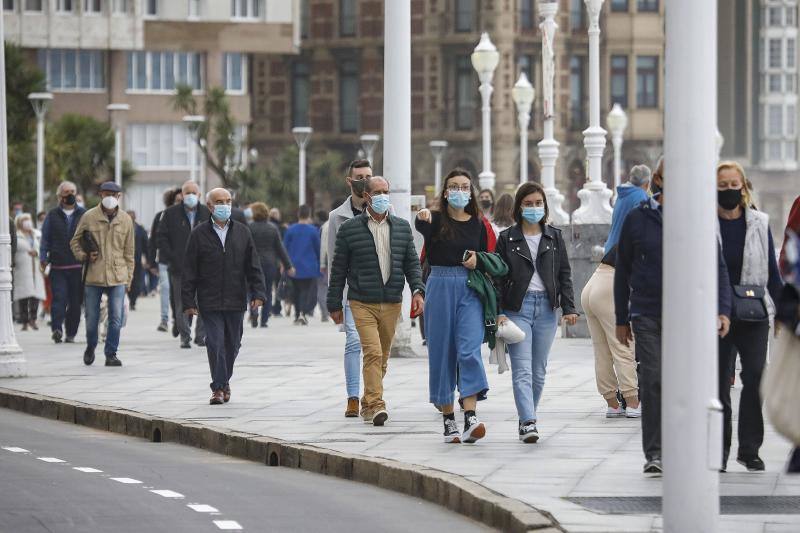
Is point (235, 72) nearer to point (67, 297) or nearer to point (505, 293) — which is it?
point (67, 297)

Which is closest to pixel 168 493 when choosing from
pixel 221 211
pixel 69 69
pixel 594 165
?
pixel 221 211

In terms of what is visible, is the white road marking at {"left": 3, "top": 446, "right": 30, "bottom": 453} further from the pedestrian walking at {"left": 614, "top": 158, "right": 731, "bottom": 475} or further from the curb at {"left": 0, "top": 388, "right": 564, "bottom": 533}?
the pedestrian walking at {"left": 614, "top": 158, "right": 731, "bottom": 475}

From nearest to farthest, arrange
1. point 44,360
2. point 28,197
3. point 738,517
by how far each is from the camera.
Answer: point 738,517, point 44,360, point 28,197

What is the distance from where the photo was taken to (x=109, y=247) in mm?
23656

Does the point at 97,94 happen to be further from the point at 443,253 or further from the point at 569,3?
the point at 443,253

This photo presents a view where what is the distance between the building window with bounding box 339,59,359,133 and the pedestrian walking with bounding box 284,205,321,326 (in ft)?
176

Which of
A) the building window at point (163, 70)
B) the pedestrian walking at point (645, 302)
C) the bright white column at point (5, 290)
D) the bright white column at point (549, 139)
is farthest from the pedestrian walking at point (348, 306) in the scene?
the building window at point (163, 70)

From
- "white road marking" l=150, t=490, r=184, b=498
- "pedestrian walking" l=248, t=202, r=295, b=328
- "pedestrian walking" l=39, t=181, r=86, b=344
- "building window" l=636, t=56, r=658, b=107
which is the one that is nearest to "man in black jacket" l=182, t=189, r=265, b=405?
"white road marking" l=150, t=490, r=184, b=498

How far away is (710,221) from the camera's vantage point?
990 cm

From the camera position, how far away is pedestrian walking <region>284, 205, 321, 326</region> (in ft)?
115

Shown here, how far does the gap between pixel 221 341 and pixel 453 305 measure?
386 cm

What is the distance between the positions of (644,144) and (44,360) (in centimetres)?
6601

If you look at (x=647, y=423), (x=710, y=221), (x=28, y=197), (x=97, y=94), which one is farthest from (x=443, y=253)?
(x=97, y=94)

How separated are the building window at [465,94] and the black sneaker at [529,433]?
237 feet
